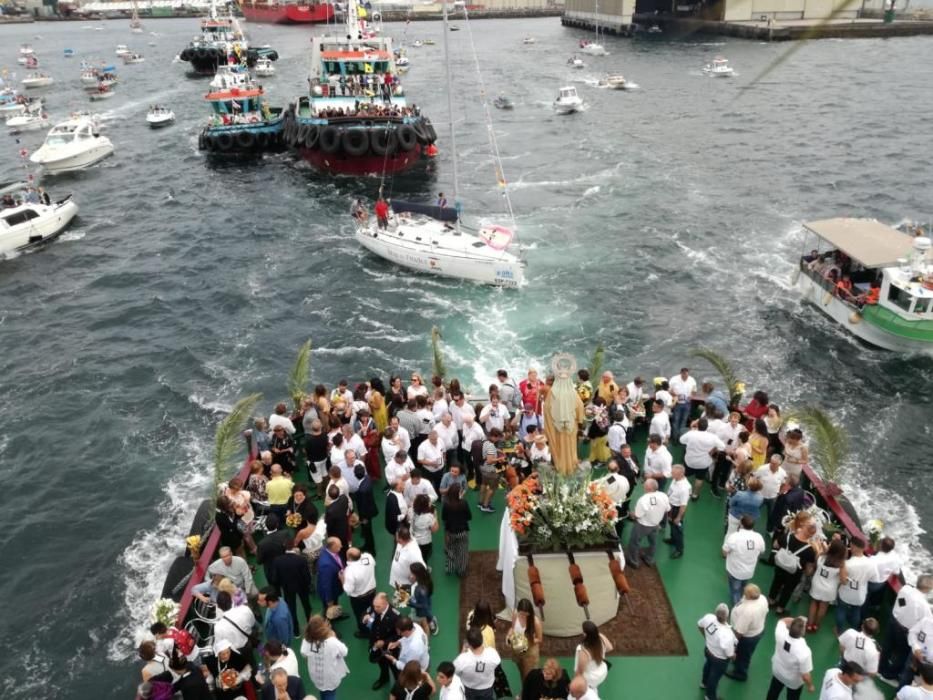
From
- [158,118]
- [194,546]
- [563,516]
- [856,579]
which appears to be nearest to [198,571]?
[194,546]

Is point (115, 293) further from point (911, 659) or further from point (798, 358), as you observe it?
point (911, 659)

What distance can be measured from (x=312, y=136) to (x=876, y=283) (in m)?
31.2

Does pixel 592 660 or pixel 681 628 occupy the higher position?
pixel 592 660

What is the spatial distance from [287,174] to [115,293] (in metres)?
18.1

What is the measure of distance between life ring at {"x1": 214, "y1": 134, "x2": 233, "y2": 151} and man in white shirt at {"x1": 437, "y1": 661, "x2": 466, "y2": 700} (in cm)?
4853

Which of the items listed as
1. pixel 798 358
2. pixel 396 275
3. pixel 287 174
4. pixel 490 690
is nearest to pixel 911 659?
pixel 490 690

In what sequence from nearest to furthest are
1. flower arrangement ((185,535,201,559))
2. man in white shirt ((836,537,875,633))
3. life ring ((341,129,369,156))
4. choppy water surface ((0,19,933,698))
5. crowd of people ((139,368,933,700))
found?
crowd of people ((139,368,933,700))
man in white shirt ((836,537,875,633))
flower arrangement ((185,535,201,559))
choppy water surface ((0,19,933,698))
life ring ((341,129,369,156))

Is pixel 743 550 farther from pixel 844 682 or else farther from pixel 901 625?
pixel 844 682

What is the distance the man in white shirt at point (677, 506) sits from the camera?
9836 millimetres

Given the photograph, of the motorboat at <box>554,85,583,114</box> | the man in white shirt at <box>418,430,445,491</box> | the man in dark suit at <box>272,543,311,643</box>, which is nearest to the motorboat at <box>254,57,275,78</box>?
the motorboat at <box>554,85,583,114</box>

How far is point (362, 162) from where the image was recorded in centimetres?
4353

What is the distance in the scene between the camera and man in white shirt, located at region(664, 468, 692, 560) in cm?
984

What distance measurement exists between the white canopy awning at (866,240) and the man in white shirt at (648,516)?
1564 centimetres

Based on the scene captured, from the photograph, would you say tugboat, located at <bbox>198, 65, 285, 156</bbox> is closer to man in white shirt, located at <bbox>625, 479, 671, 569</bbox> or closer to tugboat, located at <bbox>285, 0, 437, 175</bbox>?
tugboat, located at <bbox>285, 0, 437, 175</bbox>
